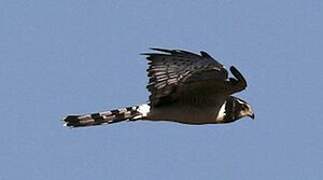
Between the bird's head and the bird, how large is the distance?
0.04ft

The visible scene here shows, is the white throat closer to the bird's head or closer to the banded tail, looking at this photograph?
the bird's head

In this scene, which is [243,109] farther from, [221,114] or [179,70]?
[179,70]

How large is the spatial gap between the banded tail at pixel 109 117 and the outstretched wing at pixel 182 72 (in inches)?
17.0

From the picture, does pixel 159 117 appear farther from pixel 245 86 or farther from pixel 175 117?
pixel 245 86

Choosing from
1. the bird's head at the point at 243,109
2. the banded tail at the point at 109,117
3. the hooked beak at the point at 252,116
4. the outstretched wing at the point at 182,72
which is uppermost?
the outstretched wing at the point at 182,72

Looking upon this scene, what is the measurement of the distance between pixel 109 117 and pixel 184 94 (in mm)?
974

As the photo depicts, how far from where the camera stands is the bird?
14.9 m

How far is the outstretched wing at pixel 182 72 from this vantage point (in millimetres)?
14812

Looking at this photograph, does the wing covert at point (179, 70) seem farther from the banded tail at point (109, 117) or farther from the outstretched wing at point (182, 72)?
the banded tail at point (109, 117)

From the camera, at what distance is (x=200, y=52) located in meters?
15.0

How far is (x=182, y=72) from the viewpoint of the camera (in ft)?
48.8

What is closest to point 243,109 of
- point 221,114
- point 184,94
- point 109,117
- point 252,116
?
point 252,116

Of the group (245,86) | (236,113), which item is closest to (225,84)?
(245,86)

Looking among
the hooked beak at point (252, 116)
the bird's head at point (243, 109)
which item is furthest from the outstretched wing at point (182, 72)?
the hooked beak at point (252, 116)
